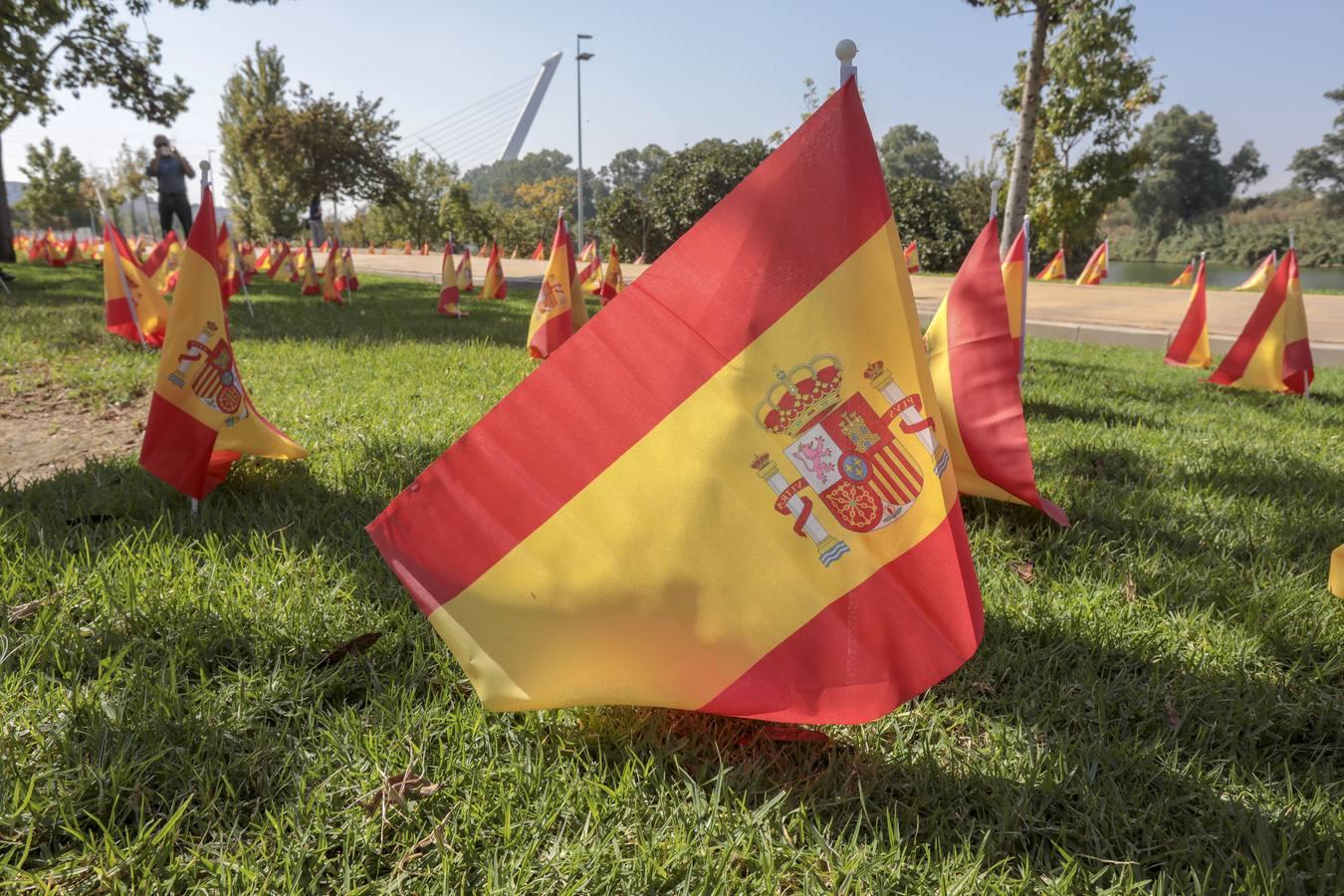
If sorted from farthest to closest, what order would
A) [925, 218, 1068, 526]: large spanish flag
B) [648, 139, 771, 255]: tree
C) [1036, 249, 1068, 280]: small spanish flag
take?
[648, 139, 771, 255]: tree
[1036, 249, 1068, 280]: small spanish flag
[925, 218, 1068, 526]: large spanish flag

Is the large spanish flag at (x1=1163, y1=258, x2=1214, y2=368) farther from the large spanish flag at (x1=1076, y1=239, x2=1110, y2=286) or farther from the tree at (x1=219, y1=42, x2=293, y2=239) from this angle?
the tree at (x1=219, y1=42, x2=293, y2=239)

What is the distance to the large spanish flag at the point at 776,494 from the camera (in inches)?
67.1

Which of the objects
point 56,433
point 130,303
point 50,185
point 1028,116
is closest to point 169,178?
point 130,303

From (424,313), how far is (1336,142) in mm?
92372

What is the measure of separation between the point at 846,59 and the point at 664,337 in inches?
29.2

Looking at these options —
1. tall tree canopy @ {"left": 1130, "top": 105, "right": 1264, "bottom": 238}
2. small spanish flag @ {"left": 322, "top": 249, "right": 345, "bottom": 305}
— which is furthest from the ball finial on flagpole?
tall tree canopy @ {"left": 1130, "top": 105, "right": 1264, "bottom": 238}

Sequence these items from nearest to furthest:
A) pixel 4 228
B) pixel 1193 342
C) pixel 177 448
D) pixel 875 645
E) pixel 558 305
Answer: pixel 875 645
pixel 177 448
pixel 558 305
pixel 1193 342
pixel 4 228

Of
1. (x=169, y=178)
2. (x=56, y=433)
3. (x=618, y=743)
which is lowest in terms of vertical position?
(x=618, y=743)

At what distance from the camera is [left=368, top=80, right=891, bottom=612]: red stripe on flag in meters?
1.71

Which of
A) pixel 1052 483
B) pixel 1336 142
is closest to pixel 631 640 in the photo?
pixel 1052 483

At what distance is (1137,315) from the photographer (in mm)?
12586

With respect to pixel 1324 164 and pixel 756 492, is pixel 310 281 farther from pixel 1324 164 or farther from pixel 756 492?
pixel 1324 164

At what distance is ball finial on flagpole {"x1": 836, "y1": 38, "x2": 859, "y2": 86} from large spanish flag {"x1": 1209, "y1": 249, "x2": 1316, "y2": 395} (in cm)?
607

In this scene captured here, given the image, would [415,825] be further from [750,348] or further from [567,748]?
[750,348]
